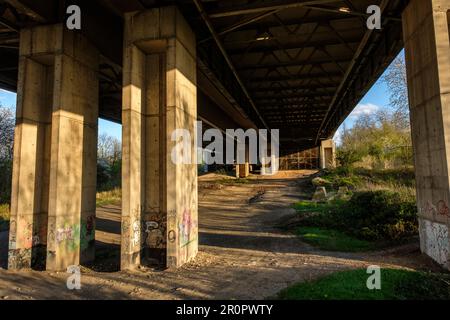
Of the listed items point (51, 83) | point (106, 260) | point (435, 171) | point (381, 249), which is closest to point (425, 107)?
point (435, 171)

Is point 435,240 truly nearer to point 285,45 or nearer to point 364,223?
point 364,223

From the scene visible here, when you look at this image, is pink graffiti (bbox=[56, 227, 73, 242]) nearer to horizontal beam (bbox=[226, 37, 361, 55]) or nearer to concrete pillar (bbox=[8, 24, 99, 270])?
concrete pillar (bbox=[8, 24, 99, 270])

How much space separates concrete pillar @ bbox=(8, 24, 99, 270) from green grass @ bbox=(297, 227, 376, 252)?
7.68 meters

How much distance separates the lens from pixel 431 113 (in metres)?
7.82

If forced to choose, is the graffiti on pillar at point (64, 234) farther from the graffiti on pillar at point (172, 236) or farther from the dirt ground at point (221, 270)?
the graffiti on pillar at point (172, 236)

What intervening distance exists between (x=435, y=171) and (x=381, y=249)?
3.40m

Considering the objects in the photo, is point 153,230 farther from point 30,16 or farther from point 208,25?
point 30,16

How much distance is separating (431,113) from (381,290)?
Result: 468cm

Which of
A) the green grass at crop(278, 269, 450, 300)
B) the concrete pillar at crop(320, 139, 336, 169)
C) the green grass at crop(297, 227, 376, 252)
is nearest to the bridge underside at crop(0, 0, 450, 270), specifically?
the green grass at crop(278, 269, 450, 300)

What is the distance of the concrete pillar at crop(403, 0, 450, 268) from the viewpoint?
7352 millimetres

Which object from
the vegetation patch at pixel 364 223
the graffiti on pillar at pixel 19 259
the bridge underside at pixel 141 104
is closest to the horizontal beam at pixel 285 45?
the bridge underside at pixel 141 104

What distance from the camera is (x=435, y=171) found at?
25.5 feet

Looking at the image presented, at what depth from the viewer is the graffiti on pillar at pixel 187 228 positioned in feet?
28.5

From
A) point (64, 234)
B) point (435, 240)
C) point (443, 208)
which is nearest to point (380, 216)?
point (435, 240)
